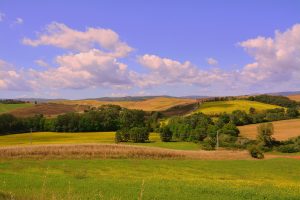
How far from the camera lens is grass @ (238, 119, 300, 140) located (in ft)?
300

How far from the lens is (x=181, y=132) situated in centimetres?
9769

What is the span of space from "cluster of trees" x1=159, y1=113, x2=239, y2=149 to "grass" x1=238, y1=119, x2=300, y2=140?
295 cm

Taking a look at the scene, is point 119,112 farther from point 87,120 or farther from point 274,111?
point 274,111

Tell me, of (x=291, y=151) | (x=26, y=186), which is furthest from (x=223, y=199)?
(x=291, y=151)

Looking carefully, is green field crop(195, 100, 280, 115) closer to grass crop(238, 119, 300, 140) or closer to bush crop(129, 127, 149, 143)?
grass crop(238, 119, 300, 140)

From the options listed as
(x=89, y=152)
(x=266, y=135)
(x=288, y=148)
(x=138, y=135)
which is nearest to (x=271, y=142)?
(x=266, y=135)

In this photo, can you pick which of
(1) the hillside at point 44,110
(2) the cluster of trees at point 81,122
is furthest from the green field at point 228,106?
(1) the hillside at point 44,110

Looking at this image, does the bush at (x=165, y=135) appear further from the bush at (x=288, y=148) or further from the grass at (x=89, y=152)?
the grass at (x=89, y=152)

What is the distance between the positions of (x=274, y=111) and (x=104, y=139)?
5410 cm

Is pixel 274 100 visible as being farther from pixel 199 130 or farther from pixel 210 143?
pixel 210 143

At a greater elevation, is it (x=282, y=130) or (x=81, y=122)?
(x=81, y=122)

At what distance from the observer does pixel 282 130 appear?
314 ft

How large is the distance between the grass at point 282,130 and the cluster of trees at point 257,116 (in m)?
5.77

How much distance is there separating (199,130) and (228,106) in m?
39.5
